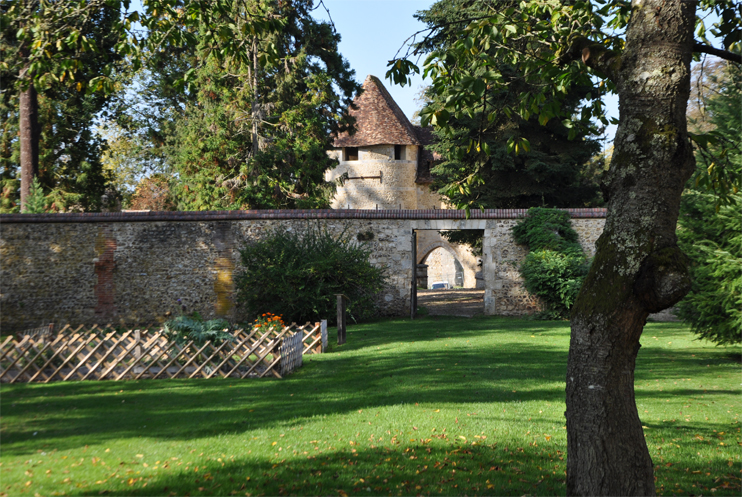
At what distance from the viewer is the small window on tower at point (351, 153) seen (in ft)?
114

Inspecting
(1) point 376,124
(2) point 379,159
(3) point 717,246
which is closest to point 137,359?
(3) point 717,246

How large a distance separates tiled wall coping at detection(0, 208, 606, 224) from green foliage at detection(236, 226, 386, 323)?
3.94ft

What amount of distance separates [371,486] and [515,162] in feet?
68.7

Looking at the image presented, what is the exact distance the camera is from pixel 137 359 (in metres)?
9.09

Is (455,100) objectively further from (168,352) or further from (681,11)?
(168,352)

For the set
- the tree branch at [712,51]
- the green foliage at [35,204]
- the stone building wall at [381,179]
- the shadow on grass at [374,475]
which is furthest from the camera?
the stone building wall at [381,179]

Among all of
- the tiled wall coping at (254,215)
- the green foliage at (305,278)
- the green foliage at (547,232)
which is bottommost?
the green foliage at (305,278)

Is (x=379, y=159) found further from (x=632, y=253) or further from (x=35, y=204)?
(x=632, y=253)

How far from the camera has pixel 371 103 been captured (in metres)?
34.1

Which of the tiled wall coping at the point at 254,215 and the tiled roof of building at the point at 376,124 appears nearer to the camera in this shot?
the tiled wall coping at the point at 254,215

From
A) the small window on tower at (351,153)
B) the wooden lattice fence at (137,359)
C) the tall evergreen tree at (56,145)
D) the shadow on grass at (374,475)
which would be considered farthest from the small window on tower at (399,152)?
the shadow on grass at (374,475)

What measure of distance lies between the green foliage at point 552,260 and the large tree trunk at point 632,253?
14.3 meters

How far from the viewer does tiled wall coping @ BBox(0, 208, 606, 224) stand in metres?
17.9

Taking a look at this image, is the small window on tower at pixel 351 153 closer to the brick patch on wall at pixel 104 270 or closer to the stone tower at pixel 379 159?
the stone tower at pixel 379 159
